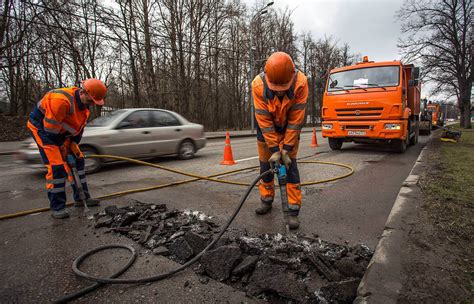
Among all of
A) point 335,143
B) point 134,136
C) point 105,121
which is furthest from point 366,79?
point 105,121

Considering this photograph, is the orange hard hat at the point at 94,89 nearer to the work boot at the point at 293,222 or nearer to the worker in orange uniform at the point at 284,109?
the worker in orange uniform at the point at 284,109

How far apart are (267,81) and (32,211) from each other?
11.2 ft

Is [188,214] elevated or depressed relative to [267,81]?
depressed

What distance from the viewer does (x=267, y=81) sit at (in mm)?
3080

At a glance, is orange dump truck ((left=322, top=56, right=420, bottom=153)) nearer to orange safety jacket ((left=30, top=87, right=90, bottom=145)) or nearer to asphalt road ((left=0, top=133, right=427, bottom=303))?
asphalt road ((left=0, top=133, right=427, bottom=303))

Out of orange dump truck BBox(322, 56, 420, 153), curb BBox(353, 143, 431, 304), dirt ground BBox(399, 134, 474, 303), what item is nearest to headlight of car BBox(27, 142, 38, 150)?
curb BBox(353, 143, 431, 304)

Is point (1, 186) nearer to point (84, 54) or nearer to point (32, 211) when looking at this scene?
point (32, 211)

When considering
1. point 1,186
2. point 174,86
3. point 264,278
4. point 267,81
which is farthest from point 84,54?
point 264,278

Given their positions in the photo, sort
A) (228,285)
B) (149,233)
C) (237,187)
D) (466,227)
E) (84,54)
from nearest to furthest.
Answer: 1. (228,285)
2. (466,227)
3. (149,233)
4. (237,187)
5. (84,54)

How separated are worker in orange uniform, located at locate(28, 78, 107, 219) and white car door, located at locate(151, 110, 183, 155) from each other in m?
3.40

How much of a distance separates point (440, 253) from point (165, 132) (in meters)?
6.50

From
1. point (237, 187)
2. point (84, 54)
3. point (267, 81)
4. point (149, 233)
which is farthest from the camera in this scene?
point (84, 54)

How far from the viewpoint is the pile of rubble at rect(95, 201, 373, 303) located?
1.90m

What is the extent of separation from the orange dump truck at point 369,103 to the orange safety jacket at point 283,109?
5.37 metres
